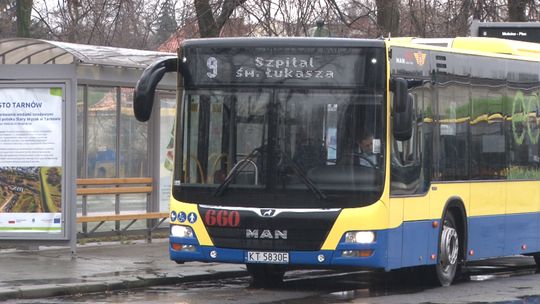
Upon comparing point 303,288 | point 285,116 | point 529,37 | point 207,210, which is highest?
point 529,37

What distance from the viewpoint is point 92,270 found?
1611 cm

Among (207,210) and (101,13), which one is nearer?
(207,210)

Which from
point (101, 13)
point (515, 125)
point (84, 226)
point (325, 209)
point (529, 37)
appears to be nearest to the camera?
point (325, 209)

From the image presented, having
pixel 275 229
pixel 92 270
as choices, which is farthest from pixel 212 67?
pixel 92 270

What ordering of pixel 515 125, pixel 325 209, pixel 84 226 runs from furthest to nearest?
pixel 84 226, pixel 515 125, pixel 325 209

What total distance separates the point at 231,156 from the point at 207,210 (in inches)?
25.8

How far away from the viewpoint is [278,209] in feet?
Result: 45.7

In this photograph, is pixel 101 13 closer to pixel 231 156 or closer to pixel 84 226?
pixel 84 226

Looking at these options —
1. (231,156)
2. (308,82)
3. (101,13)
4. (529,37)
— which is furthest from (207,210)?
(101,13)

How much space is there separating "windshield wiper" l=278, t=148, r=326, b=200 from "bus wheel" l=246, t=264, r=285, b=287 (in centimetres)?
200

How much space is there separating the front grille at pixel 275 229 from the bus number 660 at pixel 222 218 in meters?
0.01

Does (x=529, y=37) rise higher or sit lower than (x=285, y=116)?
higher

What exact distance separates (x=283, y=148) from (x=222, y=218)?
3.37 ft

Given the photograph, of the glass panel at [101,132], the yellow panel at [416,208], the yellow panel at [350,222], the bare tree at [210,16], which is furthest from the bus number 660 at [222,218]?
the bare tree at [210,16]
